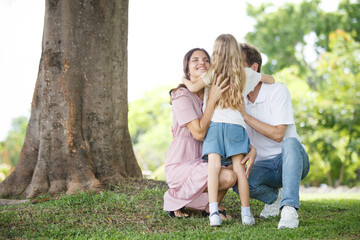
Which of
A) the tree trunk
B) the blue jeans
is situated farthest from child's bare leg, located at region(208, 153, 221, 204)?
the tree trunk

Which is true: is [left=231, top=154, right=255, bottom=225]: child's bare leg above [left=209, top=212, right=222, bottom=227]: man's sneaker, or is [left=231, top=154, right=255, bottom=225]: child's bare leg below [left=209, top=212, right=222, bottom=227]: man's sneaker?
above

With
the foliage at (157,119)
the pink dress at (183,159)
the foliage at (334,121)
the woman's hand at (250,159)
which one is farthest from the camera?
the foliage at (157,119)

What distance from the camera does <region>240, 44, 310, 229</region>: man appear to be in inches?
131

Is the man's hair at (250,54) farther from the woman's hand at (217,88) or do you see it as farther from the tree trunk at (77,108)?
the tree trunk at (77,108)

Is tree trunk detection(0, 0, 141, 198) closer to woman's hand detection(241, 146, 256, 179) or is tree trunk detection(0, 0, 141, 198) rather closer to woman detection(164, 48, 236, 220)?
woman detection(164, 48, 236, 220)

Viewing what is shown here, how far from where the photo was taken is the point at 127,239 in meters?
2.97

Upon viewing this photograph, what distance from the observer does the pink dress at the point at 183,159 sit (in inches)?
139

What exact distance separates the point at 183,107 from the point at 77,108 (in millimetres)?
1778

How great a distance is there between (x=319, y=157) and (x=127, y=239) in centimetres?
1238

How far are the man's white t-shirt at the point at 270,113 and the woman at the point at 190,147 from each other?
49 cm

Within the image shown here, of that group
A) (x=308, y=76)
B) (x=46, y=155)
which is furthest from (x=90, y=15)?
(x=308, y=76)

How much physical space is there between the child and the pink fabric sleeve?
15 cm

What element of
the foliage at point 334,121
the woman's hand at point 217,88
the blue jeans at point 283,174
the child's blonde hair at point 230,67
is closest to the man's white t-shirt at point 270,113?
the blue jeans at point 283,174

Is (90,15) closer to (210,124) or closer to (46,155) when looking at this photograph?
(46,155)
